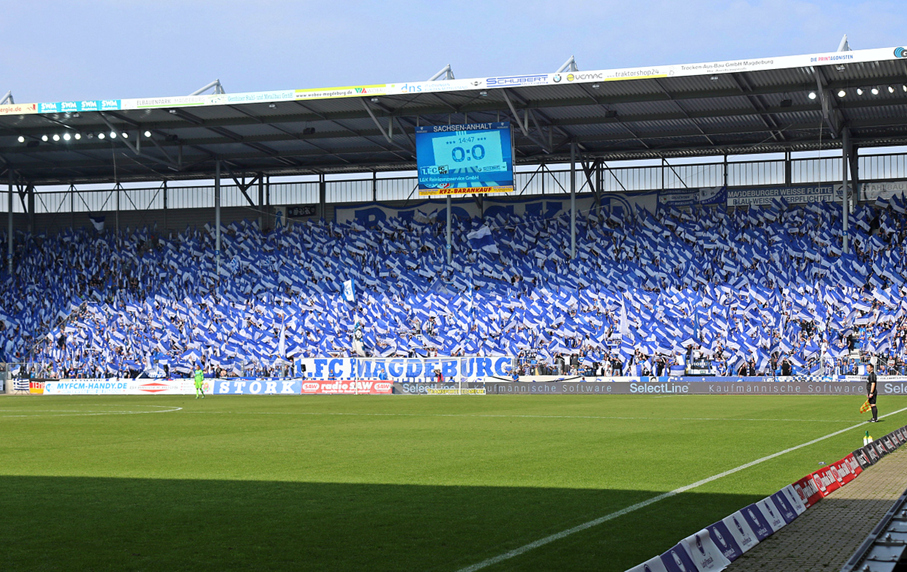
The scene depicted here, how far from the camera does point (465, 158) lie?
49.1 m

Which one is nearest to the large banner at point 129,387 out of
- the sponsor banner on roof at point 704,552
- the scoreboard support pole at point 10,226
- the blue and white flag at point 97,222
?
Result: the scoreboard support pole at point 10,226

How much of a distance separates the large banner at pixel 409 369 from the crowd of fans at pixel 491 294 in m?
2.10

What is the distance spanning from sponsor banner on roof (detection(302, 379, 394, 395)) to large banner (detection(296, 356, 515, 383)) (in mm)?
1003

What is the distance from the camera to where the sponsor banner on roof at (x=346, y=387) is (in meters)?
51.5

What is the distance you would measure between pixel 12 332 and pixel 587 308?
3825 centimetres

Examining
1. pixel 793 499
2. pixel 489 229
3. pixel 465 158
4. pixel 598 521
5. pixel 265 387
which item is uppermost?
pixel 465 158

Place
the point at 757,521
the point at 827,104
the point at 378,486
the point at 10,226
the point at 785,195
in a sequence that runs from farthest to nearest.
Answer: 1. the point at 10,226
2. the point at 785,195
3. the point at 827,104
4. the point at 378,486
5. the point at 757,521

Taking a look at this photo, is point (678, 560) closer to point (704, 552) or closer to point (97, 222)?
point (704, 552)

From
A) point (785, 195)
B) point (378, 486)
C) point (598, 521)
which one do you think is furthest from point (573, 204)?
point (598, 521)

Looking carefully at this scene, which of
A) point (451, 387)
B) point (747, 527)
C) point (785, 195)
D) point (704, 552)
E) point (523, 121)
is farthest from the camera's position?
point (785, 195)

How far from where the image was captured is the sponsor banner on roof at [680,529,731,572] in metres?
7.71

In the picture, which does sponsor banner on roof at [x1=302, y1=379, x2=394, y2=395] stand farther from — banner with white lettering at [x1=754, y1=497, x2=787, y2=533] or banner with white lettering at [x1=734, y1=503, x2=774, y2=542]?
banner with white lettering at [x1=734, y1=503, x2=774, y2=542]

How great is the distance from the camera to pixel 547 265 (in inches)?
2312

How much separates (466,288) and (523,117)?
1215 cm
